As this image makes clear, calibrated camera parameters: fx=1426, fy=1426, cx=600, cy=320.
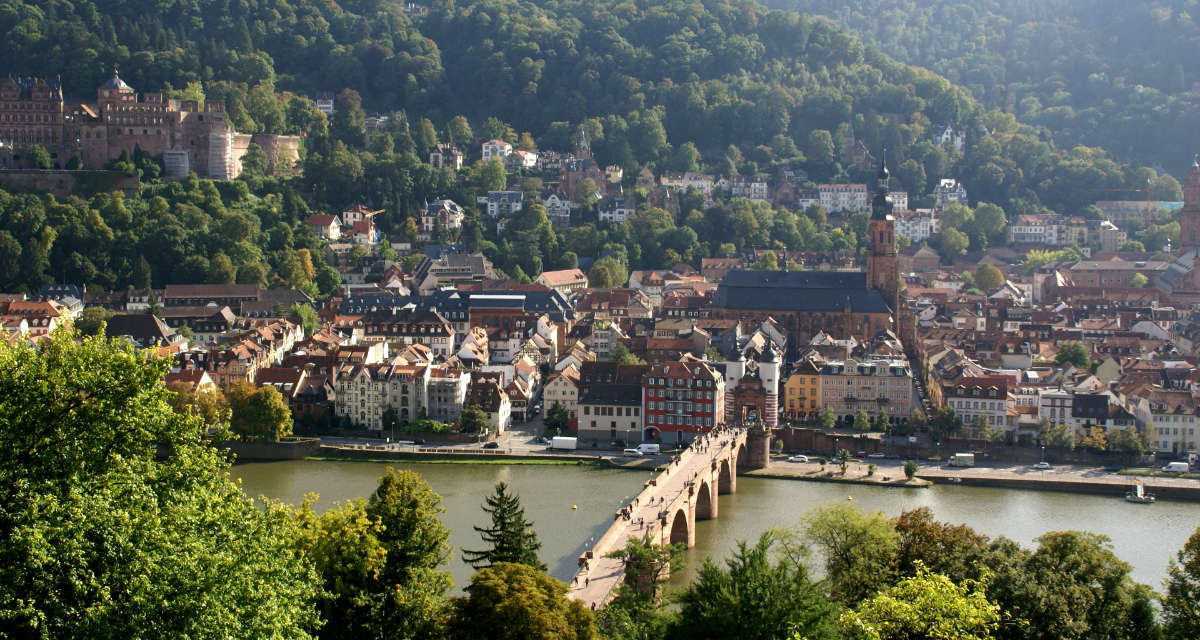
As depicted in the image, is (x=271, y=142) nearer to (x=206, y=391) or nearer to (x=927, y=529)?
(x=206, y=391)

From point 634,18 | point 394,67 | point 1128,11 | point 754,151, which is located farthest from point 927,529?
point 1128,11

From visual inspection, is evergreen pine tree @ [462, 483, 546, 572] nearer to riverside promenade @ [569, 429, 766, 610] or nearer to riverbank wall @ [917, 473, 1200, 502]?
riverside promenade @ [569, 429, 766, 610]

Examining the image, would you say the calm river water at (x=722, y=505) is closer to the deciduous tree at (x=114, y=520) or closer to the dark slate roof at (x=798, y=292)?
the deciduous tree at (x=114, y=520)

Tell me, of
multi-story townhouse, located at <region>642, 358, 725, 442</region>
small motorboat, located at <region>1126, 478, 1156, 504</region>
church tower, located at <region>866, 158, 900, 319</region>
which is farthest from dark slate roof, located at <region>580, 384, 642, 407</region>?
church tower, located at <region>866, 158, 900, 319</region>

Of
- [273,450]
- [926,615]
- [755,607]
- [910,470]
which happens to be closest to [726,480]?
[910,470]

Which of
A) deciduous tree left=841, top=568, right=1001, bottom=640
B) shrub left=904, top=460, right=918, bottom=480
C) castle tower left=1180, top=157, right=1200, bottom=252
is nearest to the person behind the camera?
deciduous tree left=841, top=568, right=1001, bottom=640

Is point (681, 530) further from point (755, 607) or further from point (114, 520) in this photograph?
point (114, 520)

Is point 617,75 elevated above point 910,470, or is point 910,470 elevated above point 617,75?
point 617,75
